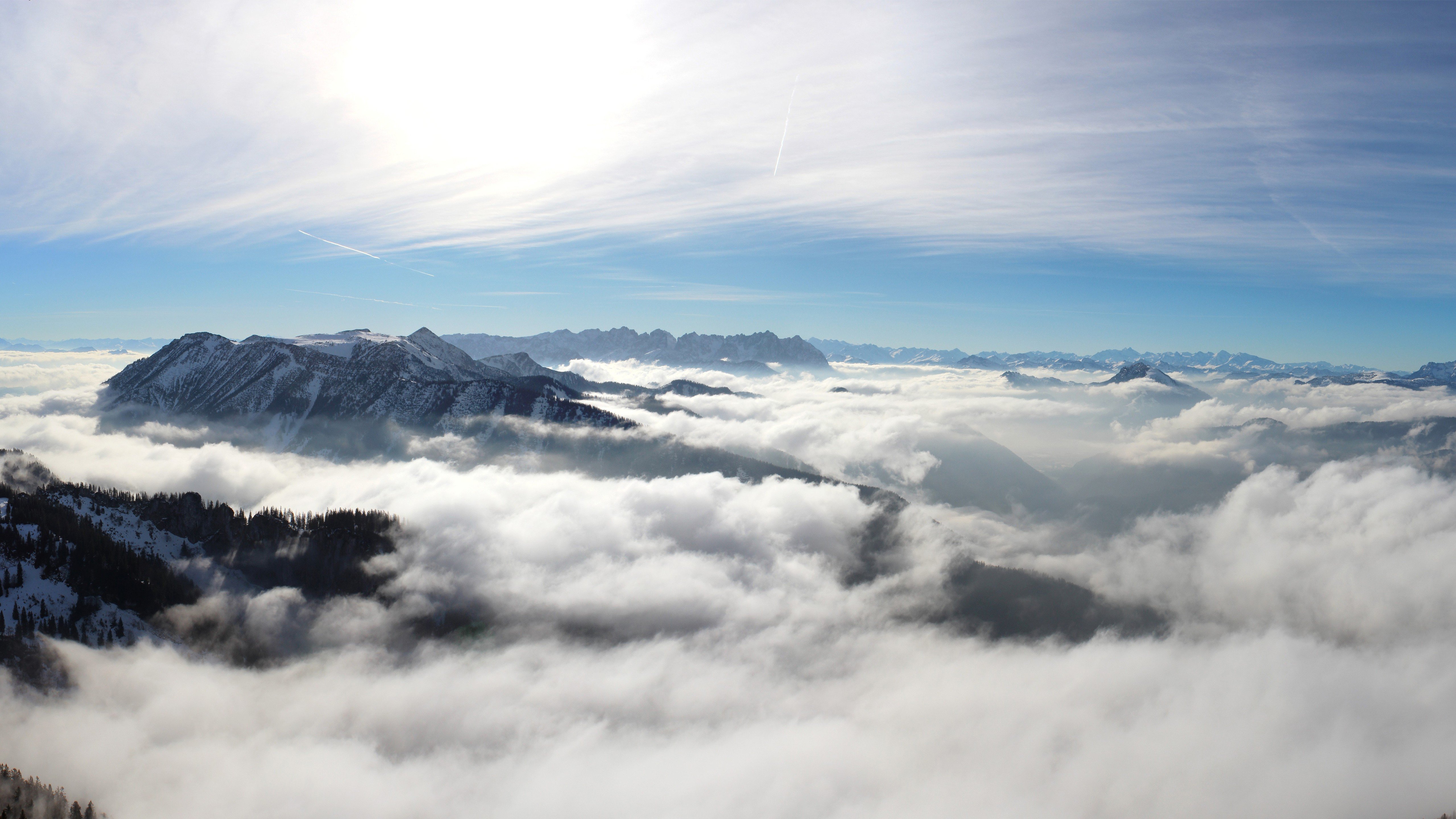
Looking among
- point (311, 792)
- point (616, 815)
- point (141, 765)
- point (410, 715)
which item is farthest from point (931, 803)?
point (141, 765)

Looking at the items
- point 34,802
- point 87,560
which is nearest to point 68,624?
point 87,560

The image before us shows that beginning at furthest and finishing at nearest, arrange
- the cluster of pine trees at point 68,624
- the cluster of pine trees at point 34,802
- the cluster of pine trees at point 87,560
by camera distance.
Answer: the cluster of pine trees at point 87,560 → the cluster of pine trees at point 68,624 → the cluster of pine trees at point 34,802

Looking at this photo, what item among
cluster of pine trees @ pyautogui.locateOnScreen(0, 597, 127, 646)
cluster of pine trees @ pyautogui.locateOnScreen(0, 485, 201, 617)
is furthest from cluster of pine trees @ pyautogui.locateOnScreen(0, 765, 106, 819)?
cluster of pine trees @ pyautogui.locateOnScreen(0, 485, 201, 617)

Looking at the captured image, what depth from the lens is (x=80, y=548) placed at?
164 meters

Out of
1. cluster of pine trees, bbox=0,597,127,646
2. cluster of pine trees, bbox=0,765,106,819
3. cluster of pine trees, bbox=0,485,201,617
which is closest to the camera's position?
cluster of pine trees, bbox=0,765,106,819

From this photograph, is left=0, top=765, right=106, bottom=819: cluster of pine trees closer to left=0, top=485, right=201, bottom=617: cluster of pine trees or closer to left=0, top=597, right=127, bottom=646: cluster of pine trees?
left=0, top=597, right=127, bottom=646: cluster of pine trees

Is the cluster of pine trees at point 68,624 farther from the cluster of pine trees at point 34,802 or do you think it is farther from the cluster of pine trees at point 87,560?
the cluster of pine trees at point 34,802

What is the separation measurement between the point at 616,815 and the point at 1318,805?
738 feet

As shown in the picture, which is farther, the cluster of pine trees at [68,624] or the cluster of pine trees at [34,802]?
the cluster of pine trees at [68,624]

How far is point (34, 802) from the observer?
110750 millimetres

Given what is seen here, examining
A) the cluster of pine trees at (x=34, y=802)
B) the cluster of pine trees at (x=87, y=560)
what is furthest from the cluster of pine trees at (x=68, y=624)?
the cluster of pine trees at (x=34, y=802)

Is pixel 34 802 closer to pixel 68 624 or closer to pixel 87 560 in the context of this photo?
pixel 68 624

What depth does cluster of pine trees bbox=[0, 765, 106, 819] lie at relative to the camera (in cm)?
10600

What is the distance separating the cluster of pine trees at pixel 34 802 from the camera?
106m
